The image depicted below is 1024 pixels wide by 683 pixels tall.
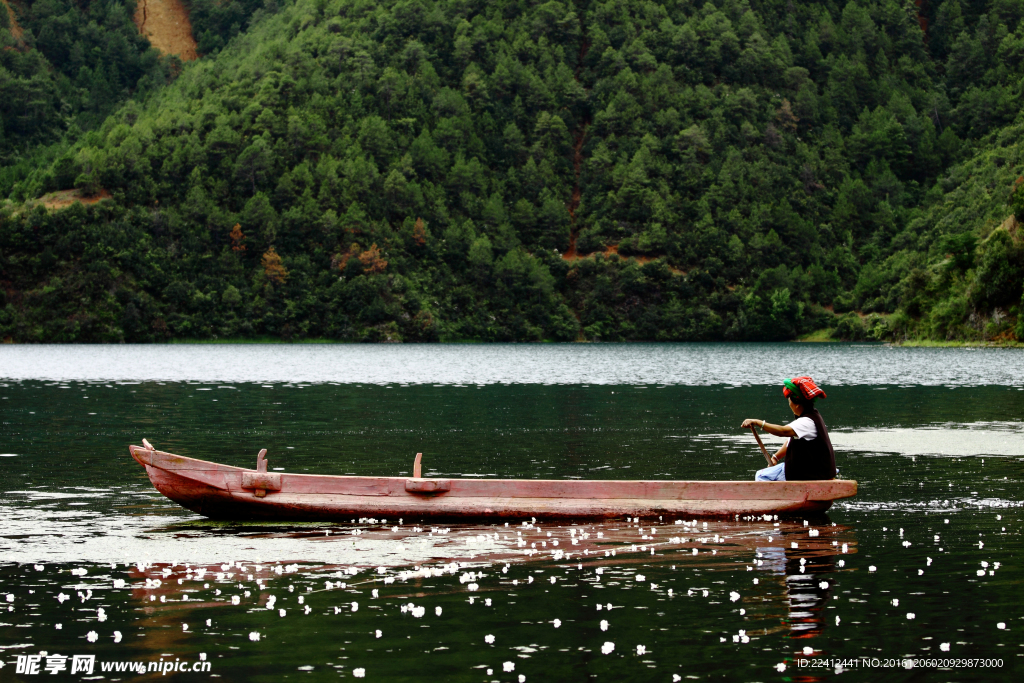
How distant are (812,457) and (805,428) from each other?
77cm

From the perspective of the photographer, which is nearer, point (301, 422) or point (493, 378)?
point (301, 422)

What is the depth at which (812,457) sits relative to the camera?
25953mm

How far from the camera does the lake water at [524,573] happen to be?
15.4 meters

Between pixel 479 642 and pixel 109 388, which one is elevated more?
pixel 109 388

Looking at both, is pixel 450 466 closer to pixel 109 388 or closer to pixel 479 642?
pixel 479 642

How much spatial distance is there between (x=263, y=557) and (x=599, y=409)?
38353mm

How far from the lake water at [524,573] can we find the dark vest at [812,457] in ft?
3.90

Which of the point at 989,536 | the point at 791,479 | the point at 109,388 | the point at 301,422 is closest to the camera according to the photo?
the point at 989,536

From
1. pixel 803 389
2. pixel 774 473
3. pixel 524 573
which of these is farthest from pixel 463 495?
pixel 803 389

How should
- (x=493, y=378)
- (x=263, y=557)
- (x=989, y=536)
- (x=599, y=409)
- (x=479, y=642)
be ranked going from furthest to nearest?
(x=493, y=378) → (x=599, y=409) → (x=989, y=536) → (x=263, y=557) → (x=479, y=642)

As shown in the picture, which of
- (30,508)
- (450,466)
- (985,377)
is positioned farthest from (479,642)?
(985,377)

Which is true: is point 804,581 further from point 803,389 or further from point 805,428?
point 803,389

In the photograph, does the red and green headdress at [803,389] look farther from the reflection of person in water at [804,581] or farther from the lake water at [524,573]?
the reflection of person in water at [804,581]

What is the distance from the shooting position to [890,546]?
22594 millimetres
